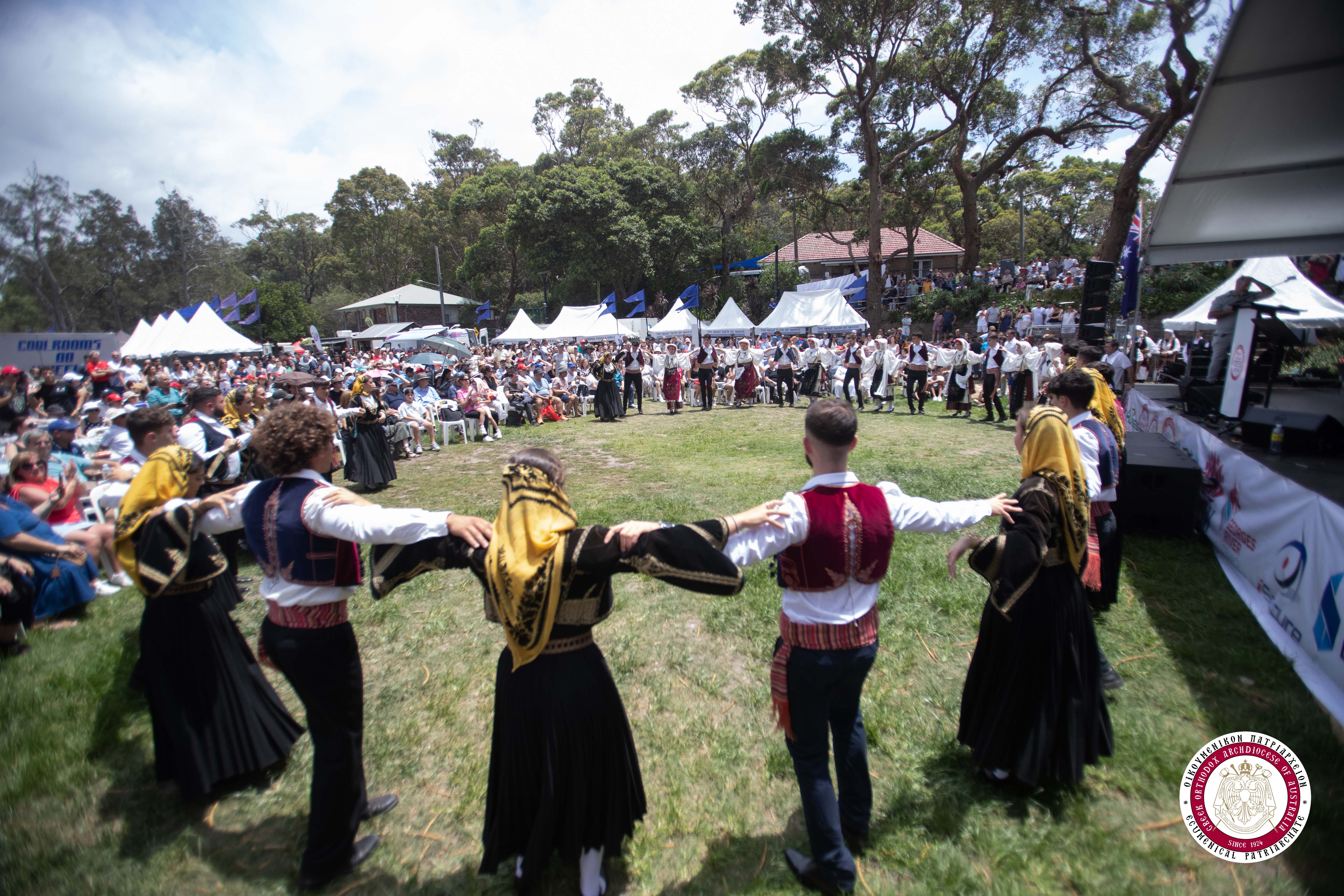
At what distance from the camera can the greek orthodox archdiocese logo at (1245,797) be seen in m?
2.66

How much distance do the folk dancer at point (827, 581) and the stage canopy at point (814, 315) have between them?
2038 cm

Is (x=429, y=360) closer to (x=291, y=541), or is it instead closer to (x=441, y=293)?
(x=291, y=541)

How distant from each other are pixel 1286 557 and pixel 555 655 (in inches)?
211

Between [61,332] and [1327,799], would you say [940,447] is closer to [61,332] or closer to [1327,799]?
[1327,799]

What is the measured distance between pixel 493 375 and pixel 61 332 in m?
20.2

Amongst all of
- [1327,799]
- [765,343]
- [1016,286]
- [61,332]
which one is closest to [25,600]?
[1327,799]

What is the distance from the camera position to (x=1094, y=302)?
919 cm

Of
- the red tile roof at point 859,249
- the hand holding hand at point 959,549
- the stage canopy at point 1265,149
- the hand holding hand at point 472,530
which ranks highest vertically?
the red tile roof at point 859,249

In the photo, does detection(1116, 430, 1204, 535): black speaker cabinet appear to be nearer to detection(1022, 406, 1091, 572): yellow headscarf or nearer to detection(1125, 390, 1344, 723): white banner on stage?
detection(1125, 390, 1344, 723): white banner on stage

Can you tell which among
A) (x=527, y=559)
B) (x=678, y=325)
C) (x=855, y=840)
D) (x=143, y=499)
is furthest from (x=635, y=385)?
(x=527, y=559)

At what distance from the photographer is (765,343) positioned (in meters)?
21.4

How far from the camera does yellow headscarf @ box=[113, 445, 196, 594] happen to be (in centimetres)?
283

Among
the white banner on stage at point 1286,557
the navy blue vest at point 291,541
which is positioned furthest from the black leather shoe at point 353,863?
the white banner on stage at point 1286,557

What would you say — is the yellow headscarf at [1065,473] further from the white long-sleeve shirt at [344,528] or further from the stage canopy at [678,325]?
the stage canopy at [678,325]
